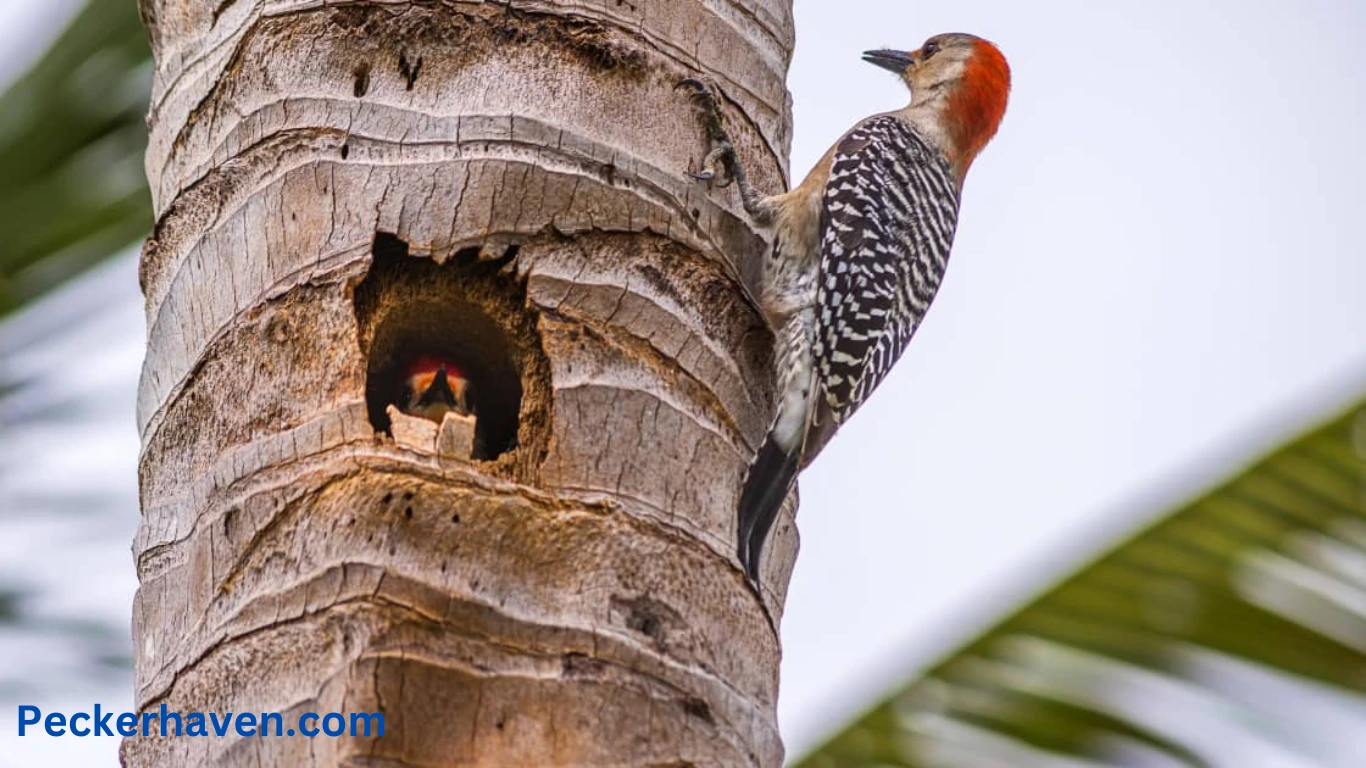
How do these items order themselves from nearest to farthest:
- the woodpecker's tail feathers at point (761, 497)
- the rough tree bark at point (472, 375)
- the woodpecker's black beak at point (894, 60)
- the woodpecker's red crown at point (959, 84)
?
the rough tree bark at point (472, 375) → the woodpecker's tail feathers at point (761, 497) → the woodpecker's red crown at point (959, 84) → the woodpecker's black beak at point (894, 60)

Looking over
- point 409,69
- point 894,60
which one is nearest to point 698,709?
point 409,69

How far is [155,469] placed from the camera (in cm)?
263

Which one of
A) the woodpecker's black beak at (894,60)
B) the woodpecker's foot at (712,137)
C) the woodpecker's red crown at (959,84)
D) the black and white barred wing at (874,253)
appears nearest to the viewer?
the woodpecker's foot at (712,137)

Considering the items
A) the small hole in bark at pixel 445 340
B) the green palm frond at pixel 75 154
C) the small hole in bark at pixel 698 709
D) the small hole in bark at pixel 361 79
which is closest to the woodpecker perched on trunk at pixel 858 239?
the small hole in bark at pixel 698 709

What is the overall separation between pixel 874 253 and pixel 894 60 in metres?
1.70

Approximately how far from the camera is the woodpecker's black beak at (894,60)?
5.75m

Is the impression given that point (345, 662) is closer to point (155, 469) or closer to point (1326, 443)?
point (155, 469)

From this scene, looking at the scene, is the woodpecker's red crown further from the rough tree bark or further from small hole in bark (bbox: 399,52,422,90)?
small hole in bark (bbox: 399,52,422,90)

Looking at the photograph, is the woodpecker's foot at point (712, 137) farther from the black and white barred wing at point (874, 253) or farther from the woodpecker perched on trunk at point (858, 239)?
the black and white barred wing at point (874, 253)

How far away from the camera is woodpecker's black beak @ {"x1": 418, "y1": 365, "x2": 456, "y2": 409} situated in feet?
10.7

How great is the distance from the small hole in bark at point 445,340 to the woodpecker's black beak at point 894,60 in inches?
117

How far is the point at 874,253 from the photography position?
427cm

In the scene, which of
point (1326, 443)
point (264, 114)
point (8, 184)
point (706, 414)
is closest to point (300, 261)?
point (264, 114)

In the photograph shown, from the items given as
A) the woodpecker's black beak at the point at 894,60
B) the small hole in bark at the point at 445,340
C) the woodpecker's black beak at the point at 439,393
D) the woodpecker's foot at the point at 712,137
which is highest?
the woodpecker's black beak at the point at 894,60
